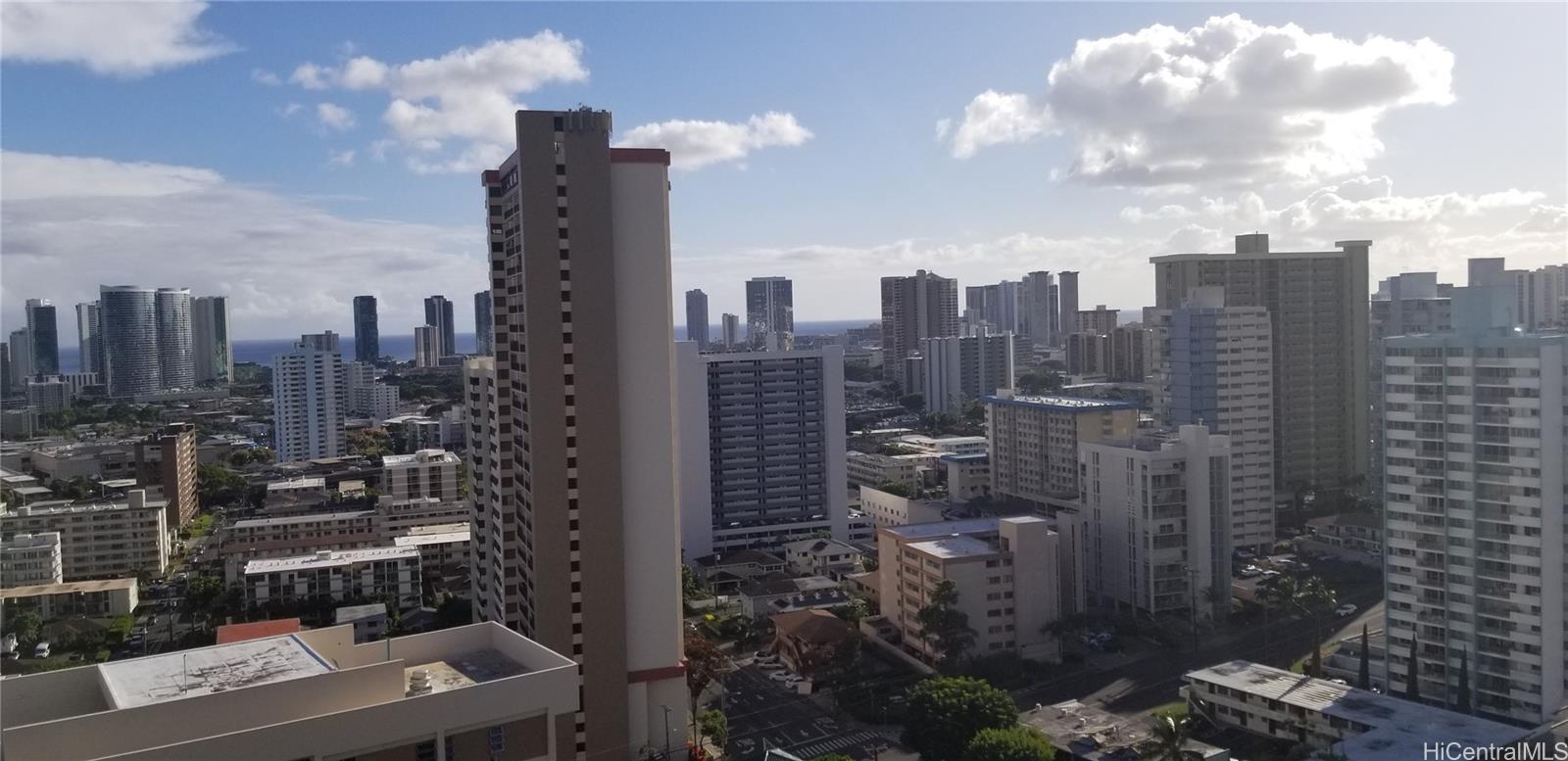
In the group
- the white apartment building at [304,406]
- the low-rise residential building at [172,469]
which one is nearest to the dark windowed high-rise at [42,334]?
the white apartment building at [304,406]

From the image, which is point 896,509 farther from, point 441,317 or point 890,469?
point 441,317

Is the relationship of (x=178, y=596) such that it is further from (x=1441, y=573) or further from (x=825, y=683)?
→ (x=1441, y=573)

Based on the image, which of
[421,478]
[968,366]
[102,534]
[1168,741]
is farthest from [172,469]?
[968,366]

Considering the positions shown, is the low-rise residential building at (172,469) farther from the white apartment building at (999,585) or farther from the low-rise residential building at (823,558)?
the white apartment building at (999,585)

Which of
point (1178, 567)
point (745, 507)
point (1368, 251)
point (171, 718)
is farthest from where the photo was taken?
point (1368, 251)

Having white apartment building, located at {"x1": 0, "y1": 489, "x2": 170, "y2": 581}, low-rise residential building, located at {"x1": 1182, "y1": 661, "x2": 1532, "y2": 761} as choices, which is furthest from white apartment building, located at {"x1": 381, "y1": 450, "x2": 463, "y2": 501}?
low-rise residential building, located at {"x1": 1182, "y1": 661, "x2": 1532, "y2": 761}

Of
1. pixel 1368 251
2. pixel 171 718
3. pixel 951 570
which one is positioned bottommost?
pixel 951 570

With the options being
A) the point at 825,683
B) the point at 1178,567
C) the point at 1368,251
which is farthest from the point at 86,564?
the point at 1368,251

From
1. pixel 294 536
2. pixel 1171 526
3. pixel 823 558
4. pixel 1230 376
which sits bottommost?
pixel 823 558
